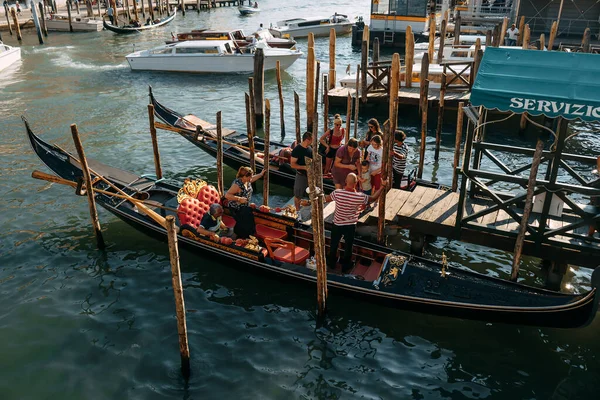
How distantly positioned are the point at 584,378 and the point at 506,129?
10.2m

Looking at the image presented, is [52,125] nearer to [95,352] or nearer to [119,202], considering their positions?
[119,202]

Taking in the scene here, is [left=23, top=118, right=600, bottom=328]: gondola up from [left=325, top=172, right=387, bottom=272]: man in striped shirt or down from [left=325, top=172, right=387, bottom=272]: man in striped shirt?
down

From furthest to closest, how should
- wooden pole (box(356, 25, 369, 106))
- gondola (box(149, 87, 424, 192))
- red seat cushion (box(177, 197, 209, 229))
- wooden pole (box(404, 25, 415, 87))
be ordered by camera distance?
wooden pole (box(404, 25, 415, 87))
wooden pole (box(356, 25, 369, 106))
gondola (box(149, 87, 424, 192))
red seat cushion (box(177, 197, 209, 229))

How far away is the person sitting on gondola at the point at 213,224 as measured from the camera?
27.1ft

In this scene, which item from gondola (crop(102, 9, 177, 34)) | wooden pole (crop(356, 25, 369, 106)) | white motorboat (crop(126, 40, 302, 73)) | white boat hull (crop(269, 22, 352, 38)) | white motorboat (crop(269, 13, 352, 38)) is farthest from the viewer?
gondola (crop(102, 9, 177, 34))

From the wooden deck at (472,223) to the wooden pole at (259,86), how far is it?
23.4 ft

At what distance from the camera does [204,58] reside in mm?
22594

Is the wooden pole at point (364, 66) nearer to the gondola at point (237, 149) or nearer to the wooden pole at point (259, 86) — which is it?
the wooden pole at point (259, 86)

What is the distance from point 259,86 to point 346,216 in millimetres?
8771

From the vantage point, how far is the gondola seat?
8117mm

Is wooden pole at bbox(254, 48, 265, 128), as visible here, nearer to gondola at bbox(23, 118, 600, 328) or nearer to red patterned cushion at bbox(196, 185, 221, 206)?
gondola at bbox(23, 118, 600, 328)

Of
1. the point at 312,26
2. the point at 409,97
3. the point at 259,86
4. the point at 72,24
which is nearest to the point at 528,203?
the point at 409,97

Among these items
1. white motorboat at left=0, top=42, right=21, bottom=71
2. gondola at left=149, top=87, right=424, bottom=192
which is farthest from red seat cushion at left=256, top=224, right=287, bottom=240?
white motorboat at left=0, top=42, right=21, bottom=71

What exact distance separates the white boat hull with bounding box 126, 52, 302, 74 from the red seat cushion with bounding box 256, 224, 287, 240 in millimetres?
15009
